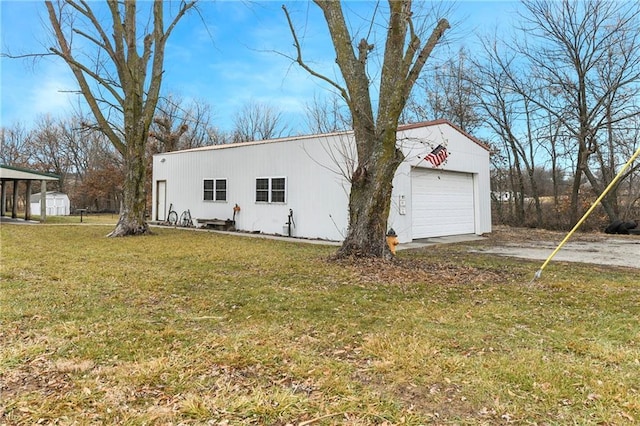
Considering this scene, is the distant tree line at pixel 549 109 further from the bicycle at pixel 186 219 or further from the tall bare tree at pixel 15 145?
the tall bare tree at pixel 15 145

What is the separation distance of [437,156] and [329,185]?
3.37 m

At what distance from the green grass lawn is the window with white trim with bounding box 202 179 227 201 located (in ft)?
27.2

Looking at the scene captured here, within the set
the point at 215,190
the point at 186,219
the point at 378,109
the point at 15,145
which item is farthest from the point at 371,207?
the point at 15,145

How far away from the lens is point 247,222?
13.1 meters

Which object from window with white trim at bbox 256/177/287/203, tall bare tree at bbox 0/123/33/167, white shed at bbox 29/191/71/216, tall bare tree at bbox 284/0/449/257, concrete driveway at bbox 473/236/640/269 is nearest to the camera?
tall bare tree at bbox 284/0/449/257

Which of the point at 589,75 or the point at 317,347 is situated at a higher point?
the point at 589,75

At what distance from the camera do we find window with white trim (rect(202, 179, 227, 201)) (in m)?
14.0

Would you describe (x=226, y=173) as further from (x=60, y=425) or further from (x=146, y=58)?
(x=60, y=425)

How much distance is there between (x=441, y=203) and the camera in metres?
11.9

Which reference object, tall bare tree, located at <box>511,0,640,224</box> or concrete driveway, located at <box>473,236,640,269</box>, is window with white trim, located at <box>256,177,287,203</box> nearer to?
concrete driveway, located at <box>473,236,640,269</box>

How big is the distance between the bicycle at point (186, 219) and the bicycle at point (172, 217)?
0.38m

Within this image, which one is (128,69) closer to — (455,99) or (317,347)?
(317,347)

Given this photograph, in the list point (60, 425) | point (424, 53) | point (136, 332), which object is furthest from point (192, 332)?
point (424, 53)

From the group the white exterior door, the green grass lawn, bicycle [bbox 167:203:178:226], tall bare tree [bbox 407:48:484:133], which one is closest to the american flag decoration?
A: the green grass lawn
